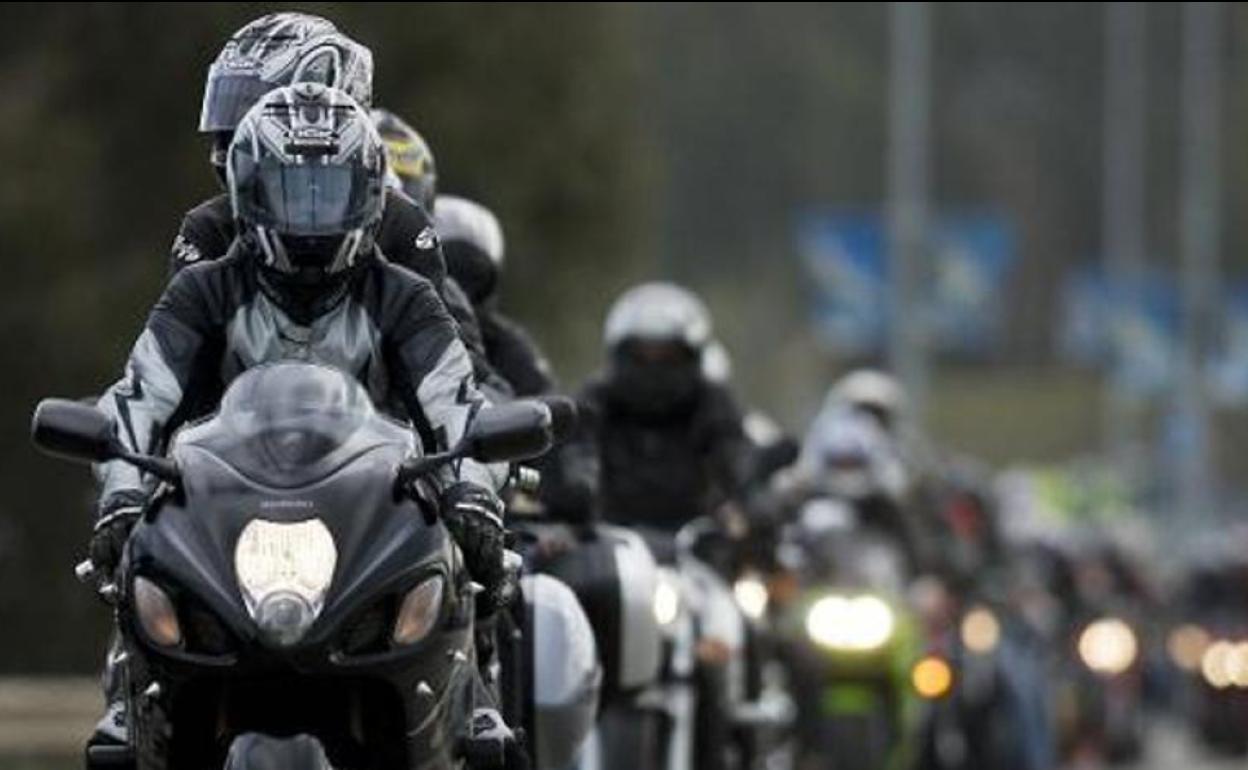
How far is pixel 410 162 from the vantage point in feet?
45.1

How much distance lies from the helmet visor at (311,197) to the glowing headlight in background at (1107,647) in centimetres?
2243

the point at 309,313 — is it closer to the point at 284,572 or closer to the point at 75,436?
the point at 75,436

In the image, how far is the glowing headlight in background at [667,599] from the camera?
52.0 feet

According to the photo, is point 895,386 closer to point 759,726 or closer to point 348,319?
point 759,726

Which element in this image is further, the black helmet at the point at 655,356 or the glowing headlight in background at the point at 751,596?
the glowing headlight in background at the point at 751,596

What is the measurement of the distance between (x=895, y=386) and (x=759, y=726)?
30106 mm

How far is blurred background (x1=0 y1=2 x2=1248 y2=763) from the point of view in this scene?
24422 mm

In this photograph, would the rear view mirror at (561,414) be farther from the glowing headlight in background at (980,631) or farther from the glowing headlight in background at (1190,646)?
the glowing headlight in background at (1190,646)

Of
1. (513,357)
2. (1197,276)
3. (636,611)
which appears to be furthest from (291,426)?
(1197,276)

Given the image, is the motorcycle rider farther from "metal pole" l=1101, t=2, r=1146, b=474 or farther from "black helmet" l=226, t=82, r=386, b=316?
"metal pole" l=1101, t=2, r=1146, b=474

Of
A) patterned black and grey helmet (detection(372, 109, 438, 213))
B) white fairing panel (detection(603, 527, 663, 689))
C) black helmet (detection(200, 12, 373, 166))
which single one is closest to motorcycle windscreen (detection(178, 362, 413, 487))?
black helmet (detection(200, 12, 373, 166))

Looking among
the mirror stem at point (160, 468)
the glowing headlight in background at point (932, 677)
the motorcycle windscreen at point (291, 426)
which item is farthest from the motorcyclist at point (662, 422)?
the mirror stem at point (160, 468)

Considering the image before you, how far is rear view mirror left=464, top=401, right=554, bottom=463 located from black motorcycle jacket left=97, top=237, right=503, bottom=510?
0.98 ft

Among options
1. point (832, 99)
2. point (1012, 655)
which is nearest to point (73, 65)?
point (1012, 655)
